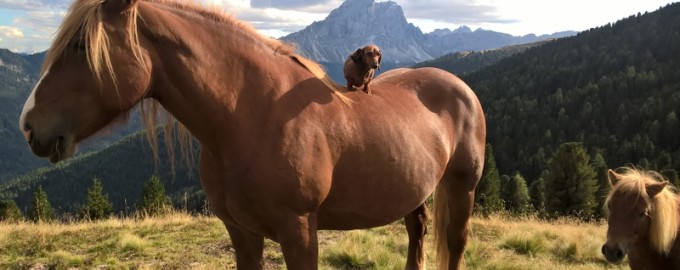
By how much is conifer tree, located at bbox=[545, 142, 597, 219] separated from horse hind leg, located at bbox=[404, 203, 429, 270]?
136ft

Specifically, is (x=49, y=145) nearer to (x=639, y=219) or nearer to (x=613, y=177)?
(x=639, y=219)

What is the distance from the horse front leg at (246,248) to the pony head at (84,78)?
114 centimetres

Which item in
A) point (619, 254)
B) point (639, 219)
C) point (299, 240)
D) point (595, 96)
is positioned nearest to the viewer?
point (299, 240)

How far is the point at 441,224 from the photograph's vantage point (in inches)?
179

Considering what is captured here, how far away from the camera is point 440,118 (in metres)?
3.60

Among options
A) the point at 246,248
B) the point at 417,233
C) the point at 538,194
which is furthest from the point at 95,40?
the point at 538,194

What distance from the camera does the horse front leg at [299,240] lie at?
2.44 metres

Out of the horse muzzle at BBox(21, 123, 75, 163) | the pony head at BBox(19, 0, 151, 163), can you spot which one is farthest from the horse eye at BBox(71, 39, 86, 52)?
the horse muzzle at BBox(21, 123, 75, 163)

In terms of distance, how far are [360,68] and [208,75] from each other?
3.65 feet

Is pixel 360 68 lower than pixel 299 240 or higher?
higher

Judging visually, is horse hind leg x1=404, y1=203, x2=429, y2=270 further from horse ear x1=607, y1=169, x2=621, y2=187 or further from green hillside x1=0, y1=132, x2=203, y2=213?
green hillside x1=0, y1=132, x2=203, y2=213

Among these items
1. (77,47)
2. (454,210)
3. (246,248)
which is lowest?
(454,210)

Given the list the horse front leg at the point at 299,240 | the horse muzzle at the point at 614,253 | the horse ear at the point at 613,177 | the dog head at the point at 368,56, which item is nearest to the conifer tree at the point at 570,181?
the horse ear at the point at 613,177

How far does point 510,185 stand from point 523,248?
4398 cm
